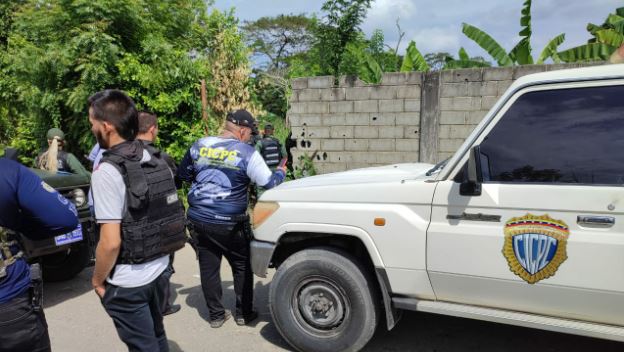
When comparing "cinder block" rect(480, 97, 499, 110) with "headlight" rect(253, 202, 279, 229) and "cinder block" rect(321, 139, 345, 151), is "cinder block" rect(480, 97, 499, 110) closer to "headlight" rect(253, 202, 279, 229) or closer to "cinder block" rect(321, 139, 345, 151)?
"cinder block" rect(321, 139, 345, 151)

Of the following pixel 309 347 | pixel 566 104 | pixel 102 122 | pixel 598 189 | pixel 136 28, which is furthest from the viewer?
pixel 136 28

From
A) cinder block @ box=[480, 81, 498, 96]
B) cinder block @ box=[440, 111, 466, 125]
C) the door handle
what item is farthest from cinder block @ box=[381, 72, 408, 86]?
the door handle

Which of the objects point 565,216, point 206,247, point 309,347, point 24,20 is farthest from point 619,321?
point 24,20

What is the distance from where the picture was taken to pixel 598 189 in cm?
249

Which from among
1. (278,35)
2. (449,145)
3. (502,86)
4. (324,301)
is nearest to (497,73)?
(502,86)

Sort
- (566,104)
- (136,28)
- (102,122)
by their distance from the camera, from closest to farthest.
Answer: (102,122)
(566,104)
(136,28)

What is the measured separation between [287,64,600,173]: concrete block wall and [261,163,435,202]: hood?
11.3 ft

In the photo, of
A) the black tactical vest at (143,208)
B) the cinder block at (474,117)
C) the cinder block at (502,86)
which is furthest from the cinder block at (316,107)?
the black tactical vest at (143,208)

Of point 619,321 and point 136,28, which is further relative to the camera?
point 136,28

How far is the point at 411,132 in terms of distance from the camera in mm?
7238

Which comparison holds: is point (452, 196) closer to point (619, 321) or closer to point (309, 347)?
point (619, 321)

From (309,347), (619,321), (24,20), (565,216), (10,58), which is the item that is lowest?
(309,347)

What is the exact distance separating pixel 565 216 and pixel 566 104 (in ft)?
2.16

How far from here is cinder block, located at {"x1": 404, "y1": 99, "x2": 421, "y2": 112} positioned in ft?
23.5
